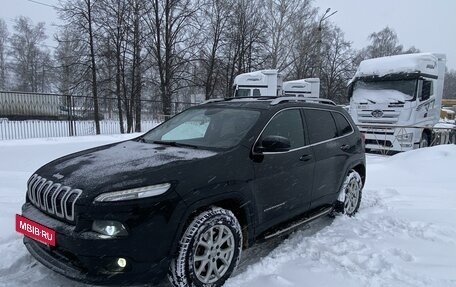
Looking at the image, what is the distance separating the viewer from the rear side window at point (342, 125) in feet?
17.0

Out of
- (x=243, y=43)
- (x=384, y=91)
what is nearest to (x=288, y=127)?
(x=384, y=91)

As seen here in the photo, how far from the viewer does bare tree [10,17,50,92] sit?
5225cm

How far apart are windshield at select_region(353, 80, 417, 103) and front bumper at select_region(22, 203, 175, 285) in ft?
42.9

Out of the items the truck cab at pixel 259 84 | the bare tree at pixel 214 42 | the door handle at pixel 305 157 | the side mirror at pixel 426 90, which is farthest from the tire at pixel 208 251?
the bare tree at pixel 214 42

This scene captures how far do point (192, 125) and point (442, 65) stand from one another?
47.6 feet

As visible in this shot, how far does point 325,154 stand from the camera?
15.0 feet

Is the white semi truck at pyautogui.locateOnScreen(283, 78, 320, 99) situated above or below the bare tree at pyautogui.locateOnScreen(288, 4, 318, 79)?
below

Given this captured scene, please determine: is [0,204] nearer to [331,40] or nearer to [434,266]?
[434,266]

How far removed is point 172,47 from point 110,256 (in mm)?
24263

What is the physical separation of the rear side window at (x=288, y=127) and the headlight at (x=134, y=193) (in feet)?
4.74

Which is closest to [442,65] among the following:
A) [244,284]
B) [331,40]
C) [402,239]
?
[402,239]

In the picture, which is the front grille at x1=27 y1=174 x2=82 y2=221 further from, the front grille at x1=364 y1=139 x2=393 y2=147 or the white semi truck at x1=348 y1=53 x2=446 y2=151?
the front grille at x1=364 y1=139 x2=393 y2=147

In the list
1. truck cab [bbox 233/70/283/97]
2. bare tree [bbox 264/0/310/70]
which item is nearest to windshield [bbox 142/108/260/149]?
truck cab [bbox 233/70/283/97]

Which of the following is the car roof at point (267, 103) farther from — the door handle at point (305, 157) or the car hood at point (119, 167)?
the car hood at point (119, 167)
